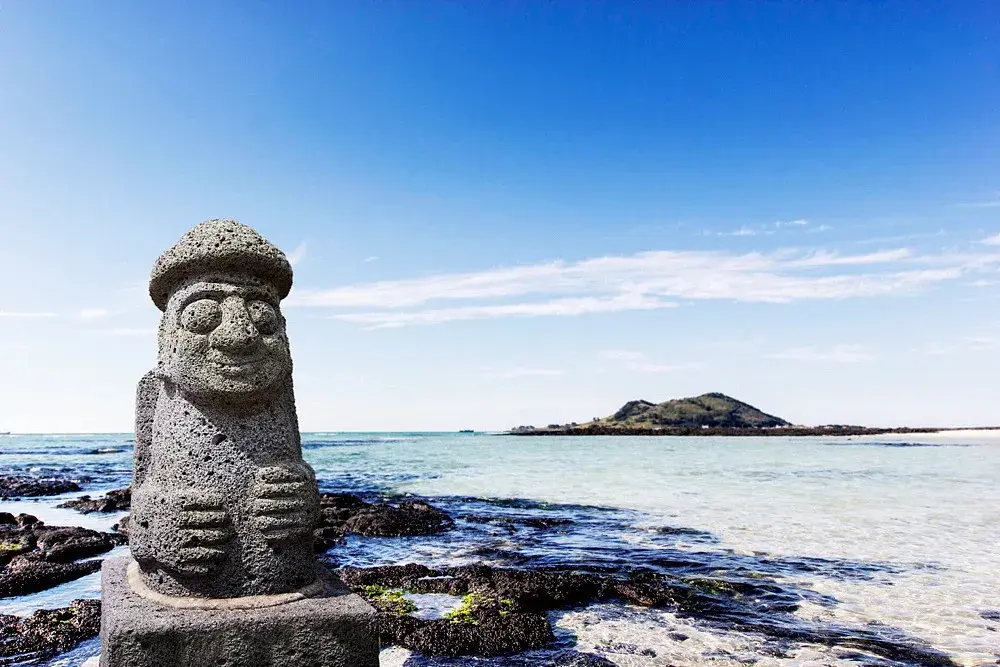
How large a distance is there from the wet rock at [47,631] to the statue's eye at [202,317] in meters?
3.15

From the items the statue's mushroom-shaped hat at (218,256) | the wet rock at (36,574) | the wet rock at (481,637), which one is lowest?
the wet rock at (481,637)

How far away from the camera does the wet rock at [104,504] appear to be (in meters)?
14.1

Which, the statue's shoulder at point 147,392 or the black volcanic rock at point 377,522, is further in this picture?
the black volcanic rock at point 377,522

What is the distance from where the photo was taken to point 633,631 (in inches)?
233

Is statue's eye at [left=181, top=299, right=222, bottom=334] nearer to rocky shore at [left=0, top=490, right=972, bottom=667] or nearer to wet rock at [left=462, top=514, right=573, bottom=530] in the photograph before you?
rocky shore at [left=0, top=490, right=972, bottom=667]

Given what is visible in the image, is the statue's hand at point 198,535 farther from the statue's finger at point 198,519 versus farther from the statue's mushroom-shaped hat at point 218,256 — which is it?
the statue's mushroom-shaped hat at point 218,256

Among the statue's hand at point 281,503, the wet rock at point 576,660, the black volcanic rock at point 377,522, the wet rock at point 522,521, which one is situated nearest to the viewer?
the statue's hand at point 281,503

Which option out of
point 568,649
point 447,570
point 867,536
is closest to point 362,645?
point 568,649

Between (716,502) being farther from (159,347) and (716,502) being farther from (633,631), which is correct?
(159,347)

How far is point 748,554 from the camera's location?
30.4ft

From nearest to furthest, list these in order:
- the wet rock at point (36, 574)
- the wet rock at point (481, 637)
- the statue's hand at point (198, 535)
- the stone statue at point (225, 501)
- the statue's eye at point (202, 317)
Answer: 1. the stone statue at point (225, 501)
2. the statue's hand at point (198, 535)
3. the statue's eye at point (202, 317)
4. the wet rock at point (481, 637)
5. the wet rock at point (36, 574)

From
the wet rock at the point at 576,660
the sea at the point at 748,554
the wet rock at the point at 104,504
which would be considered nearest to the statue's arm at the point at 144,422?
the sea at the point at 748,554

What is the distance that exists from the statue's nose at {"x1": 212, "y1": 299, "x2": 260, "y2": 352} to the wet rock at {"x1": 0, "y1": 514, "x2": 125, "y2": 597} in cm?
540

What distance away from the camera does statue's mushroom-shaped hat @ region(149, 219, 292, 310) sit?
12.5 ft
